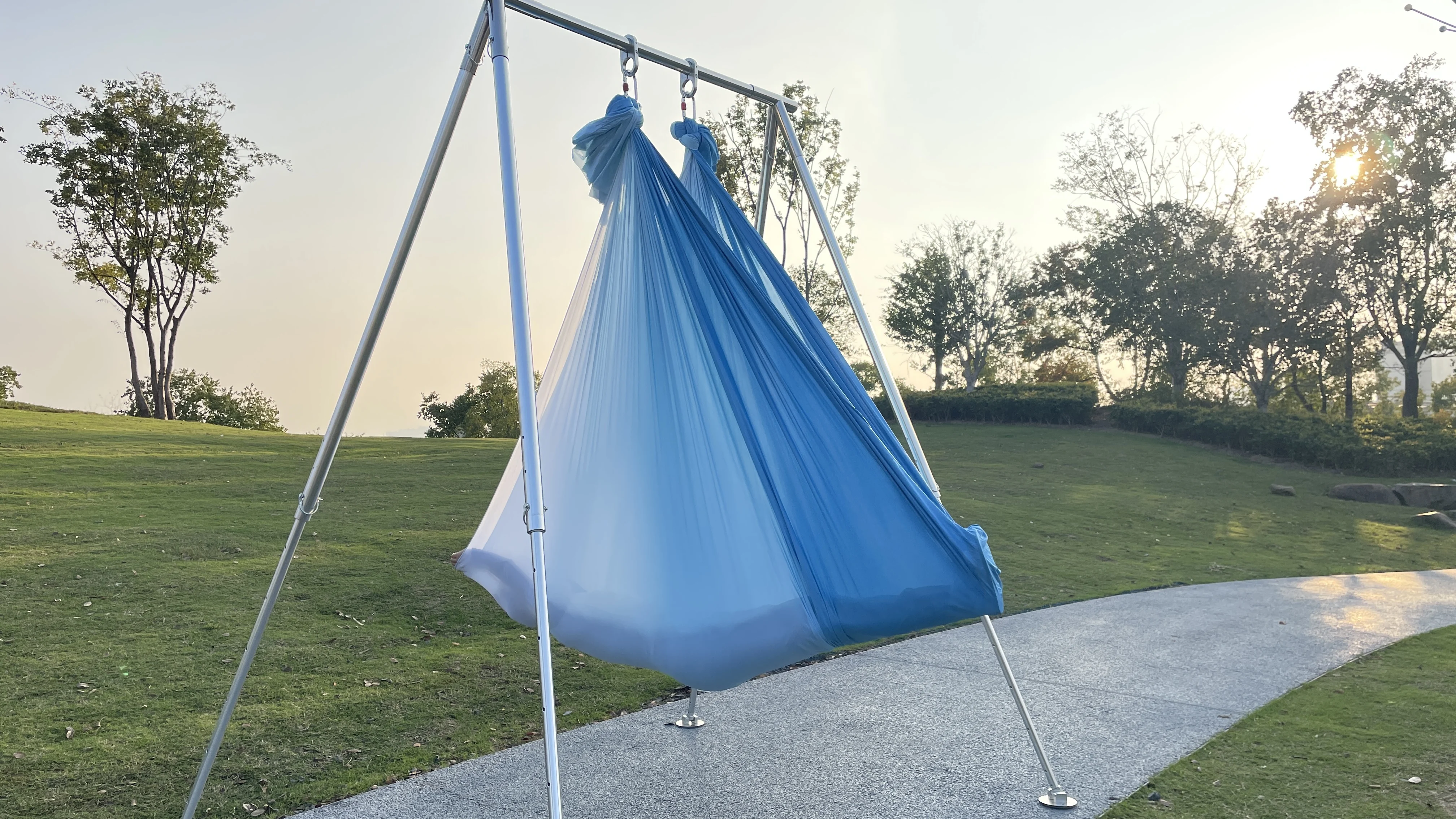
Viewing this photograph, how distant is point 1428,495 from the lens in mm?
12352

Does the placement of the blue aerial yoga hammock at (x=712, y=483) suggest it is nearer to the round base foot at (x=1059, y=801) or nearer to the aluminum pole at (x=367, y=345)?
the aluminum pole at (x=367, y=345)

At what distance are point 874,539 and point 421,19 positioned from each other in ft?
12.7

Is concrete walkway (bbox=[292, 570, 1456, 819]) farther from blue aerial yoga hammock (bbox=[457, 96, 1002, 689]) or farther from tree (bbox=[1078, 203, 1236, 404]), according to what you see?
tree (bbox=[1078, 203, 1236, 404])

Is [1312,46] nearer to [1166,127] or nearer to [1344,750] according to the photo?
[1166,127]

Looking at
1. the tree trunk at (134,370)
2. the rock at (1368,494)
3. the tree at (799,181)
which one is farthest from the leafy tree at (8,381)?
the rock at (1368,494)

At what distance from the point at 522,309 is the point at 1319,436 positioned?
17.4 metres

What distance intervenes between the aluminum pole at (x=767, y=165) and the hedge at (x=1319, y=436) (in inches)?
619

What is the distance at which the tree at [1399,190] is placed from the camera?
19.1 metres

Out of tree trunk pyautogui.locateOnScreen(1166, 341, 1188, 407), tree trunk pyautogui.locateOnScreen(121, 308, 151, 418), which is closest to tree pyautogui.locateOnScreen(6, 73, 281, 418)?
tree trunk pyautogui.locateOnScreen(121, 308, 151, 418)

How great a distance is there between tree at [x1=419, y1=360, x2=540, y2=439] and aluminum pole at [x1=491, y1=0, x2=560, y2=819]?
23.1 m

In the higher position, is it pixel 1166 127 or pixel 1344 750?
pixel 1166 127

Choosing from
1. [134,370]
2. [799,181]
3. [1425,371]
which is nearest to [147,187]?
[134,370]

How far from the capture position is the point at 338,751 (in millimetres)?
3217

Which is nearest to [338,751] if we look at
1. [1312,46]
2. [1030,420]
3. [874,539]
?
[874,539]
